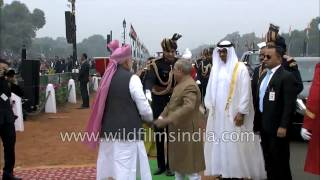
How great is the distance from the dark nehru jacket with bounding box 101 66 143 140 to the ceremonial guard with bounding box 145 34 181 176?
2062mm

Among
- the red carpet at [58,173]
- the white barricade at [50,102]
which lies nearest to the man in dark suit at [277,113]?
the red carpet at [58,173]

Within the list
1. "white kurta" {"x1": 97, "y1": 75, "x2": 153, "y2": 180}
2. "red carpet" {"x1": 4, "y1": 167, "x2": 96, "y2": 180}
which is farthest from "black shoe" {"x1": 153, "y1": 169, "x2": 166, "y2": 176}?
"white kurta" {"x1": 97, "y1": 75, "x2": 153, "y2": 180}

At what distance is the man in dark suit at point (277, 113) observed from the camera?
594 cm

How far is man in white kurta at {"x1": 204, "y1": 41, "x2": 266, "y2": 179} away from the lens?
714 centimetres

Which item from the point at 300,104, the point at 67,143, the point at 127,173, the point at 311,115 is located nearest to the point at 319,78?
the point at 311,115

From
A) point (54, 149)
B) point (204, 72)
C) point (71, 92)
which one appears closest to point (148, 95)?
point (54, 149)

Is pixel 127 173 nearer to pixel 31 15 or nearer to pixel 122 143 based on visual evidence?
pixel 122 143

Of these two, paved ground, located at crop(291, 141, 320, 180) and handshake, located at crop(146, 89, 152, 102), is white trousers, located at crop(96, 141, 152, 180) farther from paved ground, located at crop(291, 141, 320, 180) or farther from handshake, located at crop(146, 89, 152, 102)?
paved ground, located at crop(291, 141, 320, 180)

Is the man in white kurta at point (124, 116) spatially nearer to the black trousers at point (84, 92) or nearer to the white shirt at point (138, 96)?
the white shirt at point (138, 96)

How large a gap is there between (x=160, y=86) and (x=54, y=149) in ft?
11.5

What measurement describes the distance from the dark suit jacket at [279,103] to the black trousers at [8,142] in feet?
11.4

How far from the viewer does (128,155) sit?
19.7ft

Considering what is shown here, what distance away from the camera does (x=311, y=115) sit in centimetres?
504

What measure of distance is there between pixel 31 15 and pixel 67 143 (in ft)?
401
